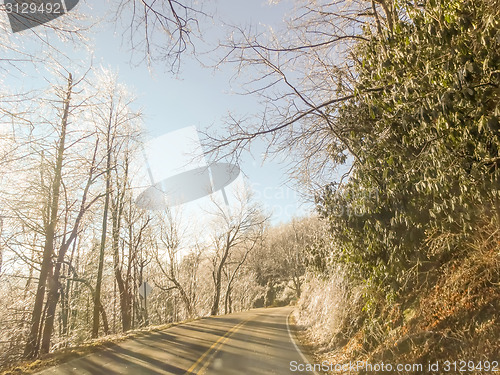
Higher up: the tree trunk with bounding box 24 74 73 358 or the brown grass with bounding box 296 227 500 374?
the tree trunk with bounding box 24 74 73 358

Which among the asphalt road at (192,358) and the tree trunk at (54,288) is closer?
the asphalt road at (192,358)

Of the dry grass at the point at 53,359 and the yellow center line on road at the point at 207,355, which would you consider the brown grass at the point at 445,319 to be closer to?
the yellow center line on road at the point at 207,355

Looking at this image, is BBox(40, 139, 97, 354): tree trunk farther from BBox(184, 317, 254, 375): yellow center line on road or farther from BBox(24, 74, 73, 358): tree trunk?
BBox(184, 317, 254, 375): yellow center line on road

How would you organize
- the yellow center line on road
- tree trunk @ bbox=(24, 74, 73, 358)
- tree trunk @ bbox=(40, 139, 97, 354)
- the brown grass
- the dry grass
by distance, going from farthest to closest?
tree trunk @ bbox=(40, 139, 97, 354) → tree trunk @ bbox=(24, 74, 73, 358) → the dry grass → the yellow center line on road → the brown grass

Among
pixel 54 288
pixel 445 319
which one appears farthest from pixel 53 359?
pixel 445 319

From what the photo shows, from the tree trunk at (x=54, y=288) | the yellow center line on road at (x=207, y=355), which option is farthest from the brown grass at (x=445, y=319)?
the tree trunk at (x=54, y=288)

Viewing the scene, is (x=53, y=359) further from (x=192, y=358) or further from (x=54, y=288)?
(x=54, y=288)

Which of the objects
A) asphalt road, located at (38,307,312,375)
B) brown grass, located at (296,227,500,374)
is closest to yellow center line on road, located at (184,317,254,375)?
asphalt road, located at (38,307,312,375)

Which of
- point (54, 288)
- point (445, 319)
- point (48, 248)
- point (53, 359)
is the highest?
point (48, 248)

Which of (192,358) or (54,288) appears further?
(54,288)

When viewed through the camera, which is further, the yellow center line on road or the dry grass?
the dry grass

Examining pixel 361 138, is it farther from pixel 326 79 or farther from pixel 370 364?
pixel 370 364

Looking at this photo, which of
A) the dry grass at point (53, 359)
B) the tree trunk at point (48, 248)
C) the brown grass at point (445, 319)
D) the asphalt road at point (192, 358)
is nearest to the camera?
the brown grass at point (445, 319)

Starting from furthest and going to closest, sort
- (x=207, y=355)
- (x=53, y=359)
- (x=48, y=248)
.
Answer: (x=48, y=248) → (x=207, y=355) → (x=53, y=359)
